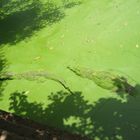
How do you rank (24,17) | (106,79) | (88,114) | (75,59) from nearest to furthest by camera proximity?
(88,114) < (106,79) < (75,59) < (24,17)

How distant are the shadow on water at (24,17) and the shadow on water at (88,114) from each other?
2.35 metres

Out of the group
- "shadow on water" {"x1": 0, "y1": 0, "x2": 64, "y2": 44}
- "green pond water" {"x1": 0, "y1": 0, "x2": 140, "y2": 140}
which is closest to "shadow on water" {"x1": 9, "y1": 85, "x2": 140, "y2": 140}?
"green pond water" {"x1": 0, "y1": 0, "x2": 140, "y2": 140}

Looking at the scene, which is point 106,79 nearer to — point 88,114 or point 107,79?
point 107,79

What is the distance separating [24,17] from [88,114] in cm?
410

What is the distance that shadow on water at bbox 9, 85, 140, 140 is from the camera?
4.21 metres

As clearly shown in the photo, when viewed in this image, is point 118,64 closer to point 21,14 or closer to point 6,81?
point 6,81

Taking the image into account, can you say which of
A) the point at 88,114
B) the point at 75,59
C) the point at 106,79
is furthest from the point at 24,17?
the point at 88,114

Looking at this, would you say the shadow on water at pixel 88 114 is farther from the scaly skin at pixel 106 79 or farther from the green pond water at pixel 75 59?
the scaly skin at pixel 106 79

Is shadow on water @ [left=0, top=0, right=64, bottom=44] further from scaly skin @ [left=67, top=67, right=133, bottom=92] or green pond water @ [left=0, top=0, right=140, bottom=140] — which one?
scaly skin @ [left=67, top=67, right=133, bottom=92]

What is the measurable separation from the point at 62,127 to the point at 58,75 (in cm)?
121

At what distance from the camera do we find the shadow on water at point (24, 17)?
7105mm

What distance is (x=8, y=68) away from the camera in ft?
19.7

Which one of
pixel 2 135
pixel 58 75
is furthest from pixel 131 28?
pixel 2 135

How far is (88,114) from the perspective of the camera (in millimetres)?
4551
